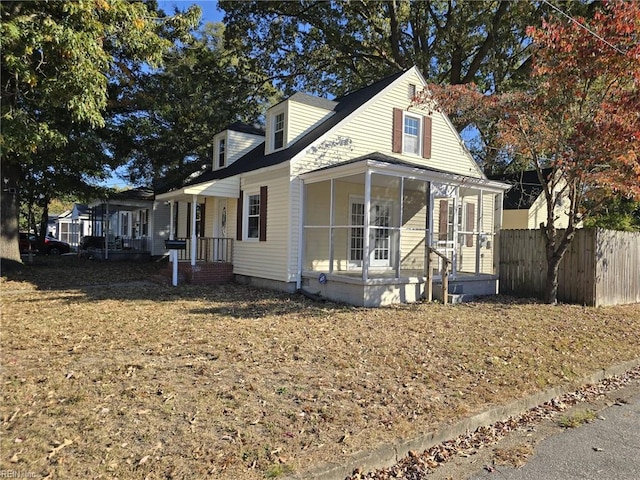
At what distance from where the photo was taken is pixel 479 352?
6223 mm

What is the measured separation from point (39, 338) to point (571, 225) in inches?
423

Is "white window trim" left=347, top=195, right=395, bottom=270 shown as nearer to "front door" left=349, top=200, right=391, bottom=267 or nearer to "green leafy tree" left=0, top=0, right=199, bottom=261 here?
"front door" left=349, top=200, right=391, bottom=267

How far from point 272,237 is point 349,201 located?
264cm

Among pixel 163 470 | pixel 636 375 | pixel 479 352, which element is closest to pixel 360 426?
pixel 163 470

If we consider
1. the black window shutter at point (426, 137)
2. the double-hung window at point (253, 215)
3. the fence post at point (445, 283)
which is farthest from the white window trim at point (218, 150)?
the fence post at point (445, 283)

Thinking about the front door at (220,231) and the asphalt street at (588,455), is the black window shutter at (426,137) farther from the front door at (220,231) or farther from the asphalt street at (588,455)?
the asphalt street at (588,455)

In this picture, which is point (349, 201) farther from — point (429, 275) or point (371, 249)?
point (429, 275)

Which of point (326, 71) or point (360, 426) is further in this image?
point (326, 71)

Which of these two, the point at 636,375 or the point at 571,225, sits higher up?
the point at 571,225

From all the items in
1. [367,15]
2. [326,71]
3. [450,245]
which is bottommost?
[450,245]

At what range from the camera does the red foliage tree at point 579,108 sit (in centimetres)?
842

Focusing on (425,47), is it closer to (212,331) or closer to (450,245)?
(450,245)

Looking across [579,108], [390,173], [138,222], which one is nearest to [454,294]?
[390,173]

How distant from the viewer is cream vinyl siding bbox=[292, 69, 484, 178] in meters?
12.1
